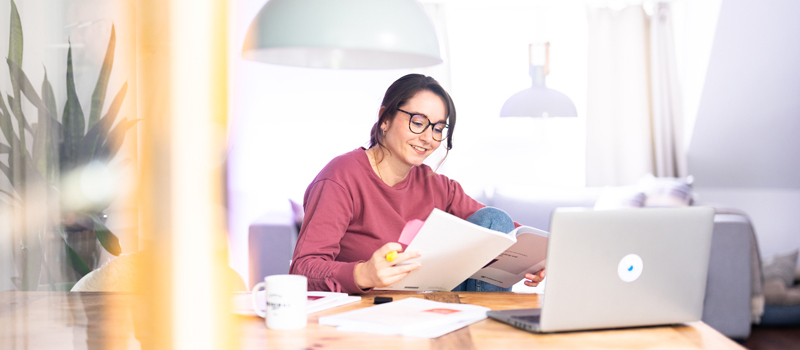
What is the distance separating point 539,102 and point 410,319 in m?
2.50

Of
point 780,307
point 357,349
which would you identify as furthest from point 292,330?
Result: point 780,307

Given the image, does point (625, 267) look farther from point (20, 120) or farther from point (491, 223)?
point (20, 120)

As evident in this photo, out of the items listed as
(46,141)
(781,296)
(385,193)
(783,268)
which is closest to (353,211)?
(385,193)

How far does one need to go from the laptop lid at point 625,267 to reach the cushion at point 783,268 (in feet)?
9.31

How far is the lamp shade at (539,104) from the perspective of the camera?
3.21 meters

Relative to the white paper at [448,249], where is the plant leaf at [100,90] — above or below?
above

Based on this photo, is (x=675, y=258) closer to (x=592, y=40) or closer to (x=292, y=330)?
(x=292, y=330)

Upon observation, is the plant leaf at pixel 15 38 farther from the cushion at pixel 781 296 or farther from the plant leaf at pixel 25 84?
the cushion at pixel 781 296

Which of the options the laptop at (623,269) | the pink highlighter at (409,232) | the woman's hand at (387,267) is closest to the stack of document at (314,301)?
the woman's hand at (387,267)

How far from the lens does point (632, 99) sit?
4.36 meters

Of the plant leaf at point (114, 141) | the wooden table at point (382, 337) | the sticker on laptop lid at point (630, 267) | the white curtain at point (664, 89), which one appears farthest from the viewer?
the white curtain at point (664, 89)

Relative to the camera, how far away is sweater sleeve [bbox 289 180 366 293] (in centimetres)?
126

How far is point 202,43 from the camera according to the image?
0.76ft

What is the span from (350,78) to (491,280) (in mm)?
3015
